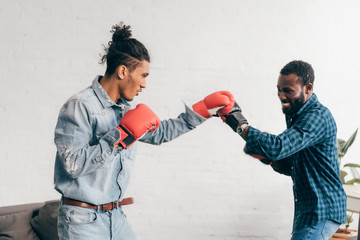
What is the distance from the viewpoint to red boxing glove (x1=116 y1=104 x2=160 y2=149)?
1.53m

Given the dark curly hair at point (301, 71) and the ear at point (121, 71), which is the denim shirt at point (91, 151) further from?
the dark curly hair at point (301, 71)

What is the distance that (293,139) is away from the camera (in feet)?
5.38

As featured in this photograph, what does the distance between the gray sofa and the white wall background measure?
2.00 feet

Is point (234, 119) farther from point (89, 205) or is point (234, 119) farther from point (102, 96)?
point (89, 205)

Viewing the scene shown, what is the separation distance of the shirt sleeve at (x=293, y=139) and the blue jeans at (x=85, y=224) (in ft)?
2.35

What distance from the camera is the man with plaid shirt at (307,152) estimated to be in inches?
64.6

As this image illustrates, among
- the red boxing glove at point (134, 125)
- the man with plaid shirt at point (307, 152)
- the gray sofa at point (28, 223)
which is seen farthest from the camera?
the gray sofa at point (28, 223)

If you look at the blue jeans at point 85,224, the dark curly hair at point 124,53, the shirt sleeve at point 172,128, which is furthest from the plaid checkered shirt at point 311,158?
the blue jeans at point 85,224

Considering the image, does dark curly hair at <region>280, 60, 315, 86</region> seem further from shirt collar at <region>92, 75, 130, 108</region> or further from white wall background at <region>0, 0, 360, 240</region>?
white wall background at <region>0, 0, 360, 240</region>

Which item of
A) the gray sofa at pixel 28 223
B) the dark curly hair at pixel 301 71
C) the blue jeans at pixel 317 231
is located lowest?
the gray sofa at pixel 28 223

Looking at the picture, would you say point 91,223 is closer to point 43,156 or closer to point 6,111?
point 43,156

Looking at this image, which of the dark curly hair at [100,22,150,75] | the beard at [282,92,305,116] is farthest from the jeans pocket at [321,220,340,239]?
the dark curly hair at [100,22,150,75]

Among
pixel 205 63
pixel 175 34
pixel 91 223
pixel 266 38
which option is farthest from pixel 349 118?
pixel 91 223

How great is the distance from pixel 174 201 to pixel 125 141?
1514 mm
